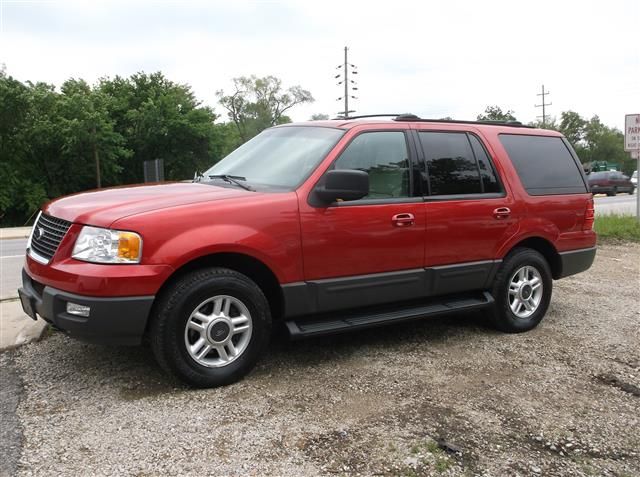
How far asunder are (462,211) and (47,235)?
10.4ft

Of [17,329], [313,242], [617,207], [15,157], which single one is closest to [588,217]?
[313,242]

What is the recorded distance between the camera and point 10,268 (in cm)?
961

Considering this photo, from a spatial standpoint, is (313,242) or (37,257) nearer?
(37,257)

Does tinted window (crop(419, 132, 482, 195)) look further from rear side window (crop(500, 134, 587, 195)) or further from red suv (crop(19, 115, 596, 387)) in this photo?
rear side window (crop(500, 134, 587, 195))

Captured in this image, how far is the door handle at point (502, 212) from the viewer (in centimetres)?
491

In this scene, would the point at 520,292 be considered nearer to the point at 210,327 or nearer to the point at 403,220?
the point at 403,220

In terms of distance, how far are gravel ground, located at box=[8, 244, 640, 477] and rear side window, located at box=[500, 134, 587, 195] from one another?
1419mm

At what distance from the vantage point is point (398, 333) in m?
5.04

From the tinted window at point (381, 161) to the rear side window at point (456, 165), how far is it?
0.24 metres

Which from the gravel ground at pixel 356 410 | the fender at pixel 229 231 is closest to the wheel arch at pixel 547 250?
the gravel ground at pixel 356 410

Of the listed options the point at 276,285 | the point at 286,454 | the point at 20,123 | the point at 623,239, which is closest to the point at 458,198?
the point at 276,285

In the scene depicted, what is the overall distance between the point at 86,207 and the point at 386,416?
231 centimetres

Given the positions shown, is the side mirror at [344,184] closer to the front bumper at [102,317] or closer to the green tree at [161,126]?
the front bumper at [102,317]

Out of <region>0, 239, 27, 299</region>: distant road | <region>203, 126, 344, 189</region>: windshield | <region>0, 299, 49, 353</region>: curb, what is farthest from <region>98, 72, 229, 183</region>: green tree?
<region>203, 126, 344, 189</region>: windshield
